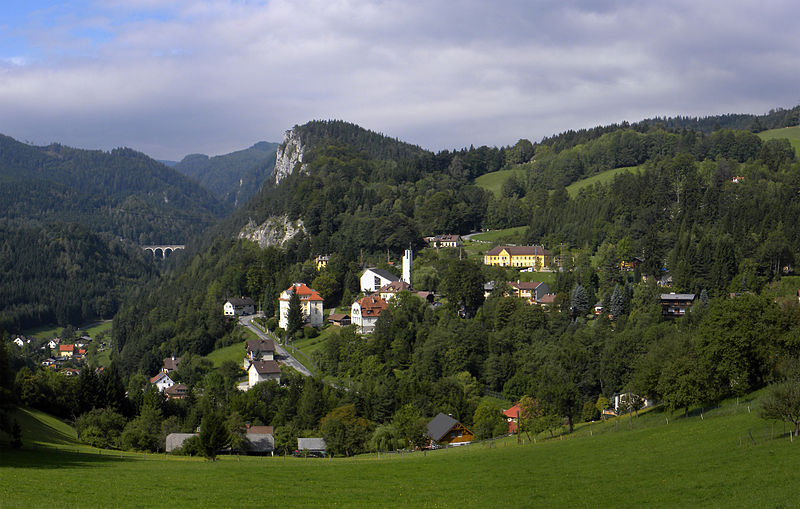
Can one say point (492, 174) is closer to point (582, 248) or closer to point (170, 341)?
point (582, 248)

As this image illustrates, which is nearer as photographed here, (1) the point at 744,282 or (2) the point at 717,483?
(2) the point at 717,483

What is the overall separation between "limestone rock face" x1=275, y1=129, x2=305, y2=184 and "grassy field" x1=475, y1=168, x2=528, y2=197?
4818 centimetres

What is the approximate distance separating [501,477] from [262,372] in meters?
45.6

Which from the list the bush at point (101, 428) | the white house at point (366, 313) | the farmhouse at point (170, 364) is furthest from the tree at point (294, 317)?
the bush at point (101, 428)

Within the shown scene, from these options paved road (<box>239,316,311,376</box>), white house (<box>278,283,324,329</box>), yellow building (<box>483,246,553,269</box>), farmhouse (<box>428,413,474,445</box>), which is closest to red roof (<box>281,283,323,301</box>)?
white house (<box>278,283,324,329</box>)

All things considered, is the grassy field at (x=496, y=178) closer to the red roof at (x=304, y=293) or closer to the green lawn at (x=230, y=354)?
the red roof at (x=304, y=293)

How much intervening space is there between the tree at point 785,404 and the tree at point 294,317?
6072 cm

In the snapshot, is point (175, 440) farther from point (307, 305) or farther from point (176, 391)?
point (307, 305)

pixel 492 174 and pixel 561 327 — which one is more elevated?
pixel 492 174

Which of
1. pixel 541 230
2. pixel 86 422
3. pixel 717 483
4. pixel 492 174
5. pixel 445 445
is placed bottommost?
pixel 445 445

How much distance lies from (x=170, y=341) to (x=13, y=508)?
258 feet

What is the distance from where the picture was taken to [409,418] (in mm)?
50500

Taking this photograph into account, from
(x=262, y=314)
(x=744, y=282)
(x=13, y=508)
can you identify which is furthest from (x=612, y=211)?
(x=13, y=508)

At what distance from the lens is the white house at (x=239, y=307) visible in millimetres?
96188
